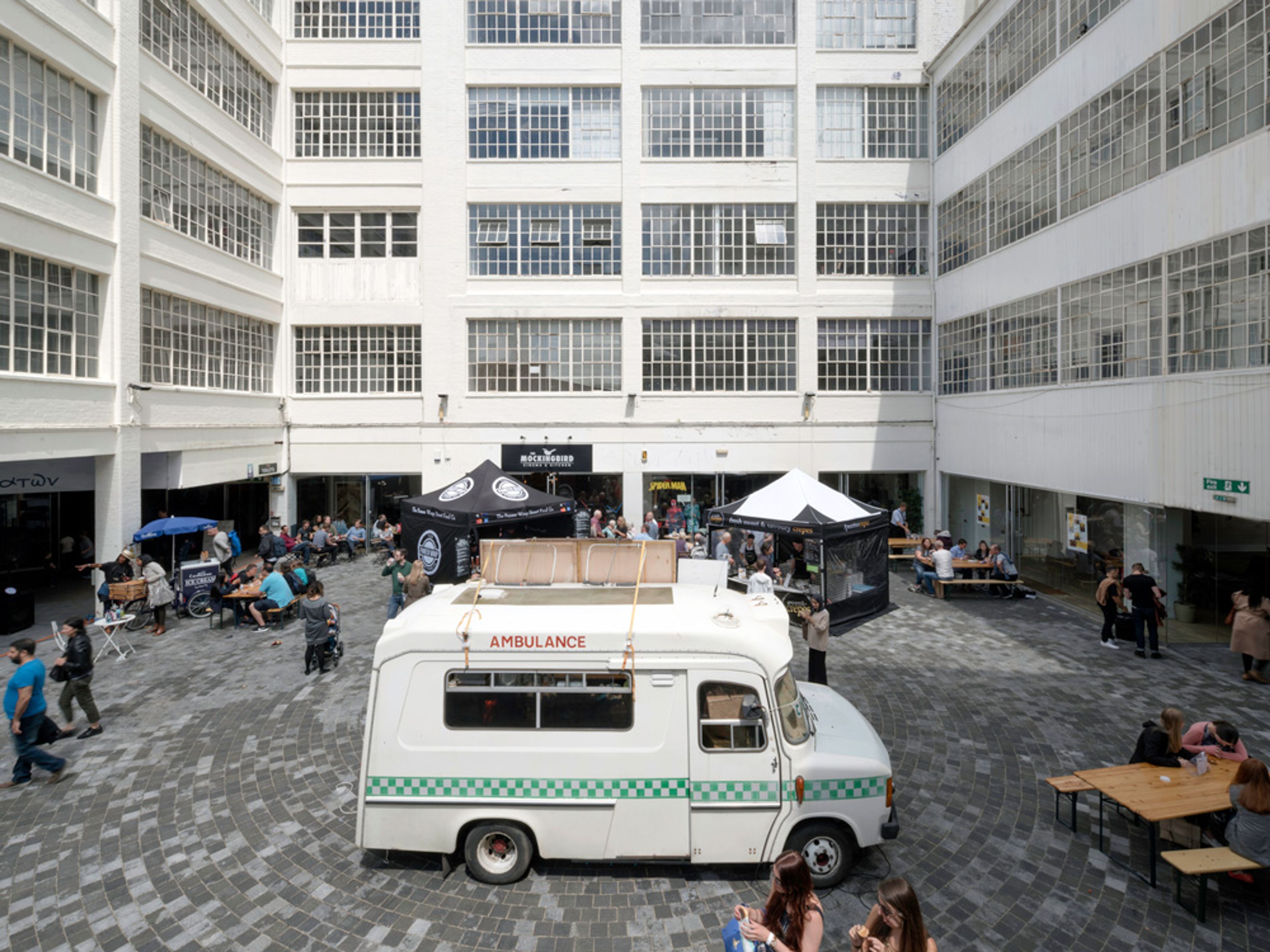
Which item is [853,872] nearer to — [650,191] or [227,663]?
[227,663]

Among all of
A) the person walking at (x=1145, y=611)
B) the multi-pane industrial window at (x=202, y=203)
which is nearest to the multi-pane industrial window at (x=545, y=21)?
the multi-pane industrial window at (x=202, y=203)

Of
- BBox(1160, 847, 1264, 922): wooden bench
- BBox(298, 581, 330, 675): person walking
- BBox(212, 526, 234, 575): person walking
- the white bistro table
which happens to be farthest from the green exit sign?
BBox(212, 526, 234, 575): person walking

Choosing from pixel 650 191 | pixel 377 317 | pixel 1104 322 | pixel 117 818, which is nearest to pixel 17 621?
pixel 117 818

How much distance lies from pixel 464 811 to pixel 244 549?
74.4 ft

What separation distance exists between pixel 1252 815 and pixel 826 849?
3554mm

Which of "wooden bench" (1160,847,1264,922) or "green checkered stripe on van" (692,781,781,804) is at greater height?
"green checkered stripe on van" (692,781,781,804)

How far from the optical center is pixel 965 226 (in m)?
21.8

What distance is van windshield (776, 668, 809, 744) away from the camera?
5.89 m

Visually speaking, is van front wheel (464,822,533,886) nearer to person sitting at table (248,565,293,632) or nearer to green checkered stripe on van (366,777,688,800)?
green checkered stripe on van (366,777,688,800)

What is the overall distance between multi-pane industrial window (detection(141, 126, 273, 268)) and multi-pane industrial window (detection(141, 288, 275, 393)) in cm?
212

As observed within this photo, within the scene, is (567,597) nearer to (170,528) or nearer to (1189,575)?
(170,528)

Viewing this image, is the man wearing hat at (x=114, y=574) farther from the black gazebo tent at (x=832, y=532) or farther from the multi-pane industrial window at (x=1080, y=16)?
the multi-pane industrial window at (x=1080, y=16)

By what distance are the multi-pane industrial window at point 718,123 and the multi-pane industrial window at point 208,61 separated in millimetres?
13335

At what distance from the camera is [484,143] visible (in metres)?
23.8
